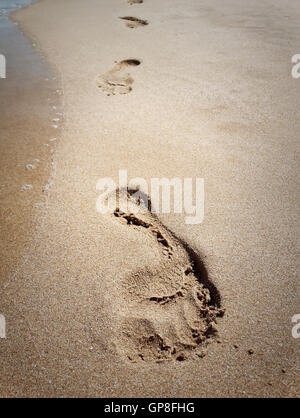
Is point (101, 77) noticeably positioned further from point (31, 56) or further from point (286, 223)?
point (286, 223)

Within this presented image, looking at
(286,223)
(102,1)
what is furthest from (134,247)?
(102,1)

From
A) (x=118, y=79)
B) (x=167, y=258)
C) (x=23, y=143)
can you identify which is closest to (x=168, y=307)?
(x=167, y=258)

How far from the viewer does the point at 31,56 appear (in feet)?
10.7

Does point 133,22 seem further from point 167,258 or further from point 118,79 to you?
point 167,258

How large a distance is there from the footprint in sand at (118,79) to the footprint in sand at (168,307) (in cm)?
172

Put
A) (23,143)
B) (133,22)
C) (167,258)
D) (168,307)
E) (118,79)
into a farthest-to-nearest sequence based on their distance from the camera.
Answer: (133,22), (118,79), (23,143), (167,258), (168,307)

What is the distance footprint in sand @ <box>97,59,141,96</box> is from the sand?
1.0 inches

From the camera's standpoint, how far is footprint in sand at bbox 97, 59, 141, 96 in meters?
2.58

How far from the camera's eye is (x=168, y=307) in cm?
116

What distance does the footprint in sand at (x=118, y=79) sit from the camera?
258cm

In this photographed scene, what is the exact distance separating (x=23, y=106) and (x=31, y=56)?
1325 millimetres

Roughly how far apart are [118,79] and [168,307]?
236 centimetres

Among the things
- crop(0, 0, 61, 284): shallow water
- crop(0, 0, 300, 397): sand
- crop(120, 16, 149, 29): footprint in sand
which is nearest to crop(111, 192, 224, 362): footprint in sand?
crop(0, 0, 300, 397): sand

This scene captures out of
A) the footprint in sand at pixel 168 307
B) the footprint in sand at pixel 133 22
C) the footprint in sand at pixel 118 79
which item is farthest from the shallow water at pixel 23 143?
the footprint in sand at pixel 133 22
